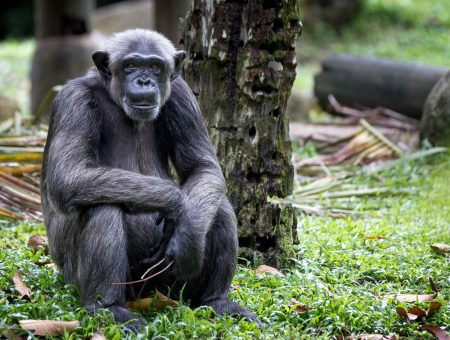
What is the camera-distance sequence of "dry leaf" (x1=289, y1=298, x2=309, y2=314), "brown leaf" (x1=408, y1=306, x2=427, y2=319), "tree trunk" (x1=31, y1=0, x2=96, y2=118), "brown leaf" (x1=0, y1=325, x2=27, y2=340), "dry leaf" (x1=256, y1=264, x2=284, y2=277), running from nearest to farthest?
"brown leaf" (x1=0, y1=325, x2=27, y2=340) → "dry leaf" (x1=289, y1=298, x2=309, y2=314) → "brown leaf" (x1=408, y1=306, x2=427, y2=319) → "dry leaf" (x1=256, y1=264, x2=284, y2=277) → "tree trunk" (x1=31, y1=0, x2=96, y2=118)

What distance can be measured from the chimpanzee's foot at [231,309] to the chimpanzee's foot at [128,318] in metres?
0.60

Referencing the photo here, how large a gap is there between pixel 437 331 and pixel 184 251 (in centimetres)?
188

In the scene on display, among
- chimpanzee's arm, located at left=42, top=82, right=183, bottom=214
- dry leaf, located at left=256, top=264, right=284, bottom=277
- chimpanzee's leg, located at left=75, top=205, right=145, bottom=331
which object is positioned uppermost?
chimpanzee's arm, located at left=42, top=82, right=183, bottom=214

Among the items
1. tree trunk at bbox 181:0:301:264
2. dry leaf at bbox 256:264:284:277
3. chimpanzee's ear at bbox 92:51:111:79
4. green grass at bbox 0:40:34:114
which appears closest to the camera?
chimpanzee's ear at bbox 92:51:111:79

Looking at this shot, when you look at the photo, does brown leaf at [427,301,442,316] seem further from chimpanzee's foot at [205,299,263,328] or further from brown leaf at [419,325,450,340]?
chimpanzee's foot at [205,299,263,328]

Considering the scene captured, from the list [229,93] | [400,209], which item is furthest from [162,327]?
[400,209]

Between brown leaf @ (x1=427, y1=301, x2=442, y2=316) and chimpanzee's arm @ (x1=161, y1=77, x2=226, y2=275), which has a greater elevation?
chimpanzee's arm @ (x1=161, y1=77, x2=226, y2=275)

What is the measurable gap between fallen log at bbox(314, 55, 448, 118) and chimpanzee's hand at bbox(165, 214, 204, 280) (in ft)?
27.4

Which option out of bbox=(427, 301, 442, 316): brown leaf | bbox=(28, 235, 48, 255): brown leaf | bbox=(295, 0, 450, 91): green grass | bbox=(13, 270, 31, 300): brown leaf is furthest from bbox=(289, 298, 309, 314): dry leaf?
bbox=(295, 0, 450, 91): green grass

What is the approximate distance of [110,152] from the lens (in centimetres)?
582

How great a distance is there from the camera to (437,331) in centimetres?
545

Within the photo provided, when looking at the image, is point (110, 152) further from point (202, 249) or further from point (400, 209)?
point (400, 209)

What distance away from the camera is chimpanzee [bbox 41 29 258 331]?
17.3 feet

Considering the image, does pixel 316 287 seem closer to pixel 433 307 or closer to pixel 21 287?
pixel 433 307
